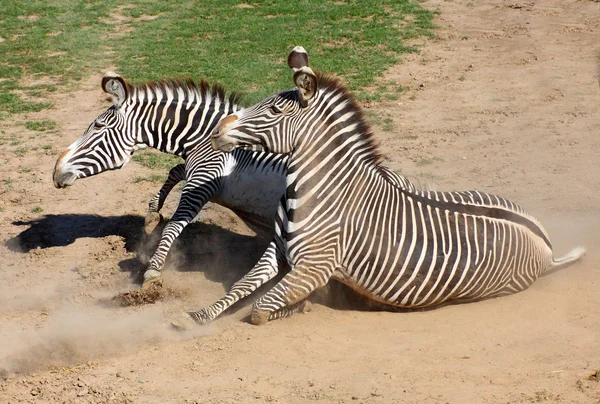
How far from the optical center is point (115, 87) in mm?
8664

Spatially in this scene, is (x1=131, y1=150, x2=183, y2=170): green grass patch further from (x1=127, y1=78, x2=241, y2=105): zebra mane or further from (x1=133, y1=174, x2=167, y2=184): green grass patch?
(x1=127, y1=78, x2=241, y2=105): zebra mane

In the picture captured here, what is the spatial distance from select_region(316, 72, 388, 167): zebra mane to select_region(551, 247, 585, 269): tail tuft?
206cm

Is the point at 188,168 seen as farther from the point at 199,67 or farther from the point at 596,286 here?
the point at 199,67

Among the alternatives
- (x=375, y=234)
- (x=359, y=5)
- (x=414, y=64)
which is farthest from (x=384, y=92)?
(x=375, y=234)

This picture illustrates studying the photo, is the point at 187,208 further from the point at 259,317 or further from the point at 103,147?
the point at 259,317

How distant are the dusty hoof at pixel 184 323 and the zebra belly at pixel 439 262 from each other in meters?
1.43

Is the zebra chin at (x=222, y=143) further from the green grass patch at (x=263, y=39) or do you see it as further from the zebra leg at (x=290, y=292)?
the green grass patch at (x=263, y=39)

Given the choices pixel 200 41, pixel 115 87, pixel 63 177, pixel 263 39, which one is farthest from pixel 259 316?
pixel 200 41

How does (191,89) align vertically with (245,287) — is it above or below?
above

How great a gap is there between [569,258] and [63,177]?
5.24 m

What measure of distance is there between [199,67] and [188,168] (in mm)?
6884

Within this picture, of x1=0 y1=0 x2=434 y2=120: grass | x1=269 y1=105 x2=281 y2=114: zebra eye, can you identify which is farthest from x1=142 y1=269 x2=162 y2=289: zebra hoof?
x1=0 y1=0 x2=434 y2=120: grass

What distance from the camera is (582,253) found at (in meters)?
8.27

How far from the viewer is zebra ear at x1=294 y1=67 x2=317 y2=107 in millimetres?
6899
